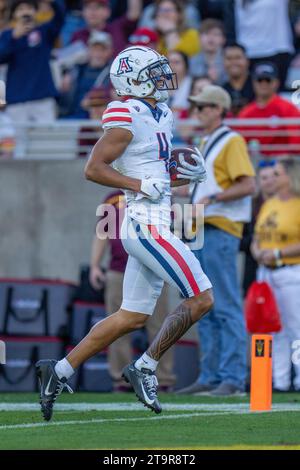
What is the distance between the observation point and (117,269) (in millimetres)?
10945

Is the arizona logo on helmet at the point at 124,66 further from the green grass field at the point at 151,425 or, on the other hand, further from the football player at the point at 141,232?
the green grass field at the point at 151,425

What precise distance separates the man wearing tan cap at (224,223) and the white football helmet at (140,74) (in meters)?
2.29

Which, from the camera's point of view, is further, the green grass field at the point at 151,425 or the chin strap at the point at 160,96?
the chin strap at the point at 160,96

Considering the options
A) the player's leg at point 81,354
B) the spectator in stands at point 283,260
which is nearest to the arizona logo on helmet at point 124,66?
the player's leg at point 81,354

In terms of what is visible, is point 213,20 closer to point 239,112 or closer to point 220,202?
point 239,112

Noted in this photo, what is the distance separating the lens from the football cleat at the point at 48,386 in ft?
23.8

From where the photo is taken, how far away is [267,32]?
45.8ft

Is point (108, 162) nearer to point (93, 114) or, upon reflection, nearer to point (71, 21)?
point (93, 114)

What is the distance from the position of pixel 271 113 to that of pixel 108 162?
5257 mm

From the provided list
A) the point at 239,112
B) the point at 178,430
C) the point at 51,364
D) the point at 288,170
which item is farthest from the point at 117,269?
the point at 178,430

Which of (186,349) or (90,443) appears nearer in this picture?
(90,443)

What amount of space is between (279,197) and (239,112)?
2143 millimetres

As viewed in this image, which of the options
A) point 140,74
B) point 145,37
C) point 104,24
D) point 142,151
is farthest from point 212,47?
point 142,151

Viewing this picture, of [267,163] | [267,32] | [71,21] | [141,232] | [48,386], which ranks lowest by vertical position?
[48,386]
